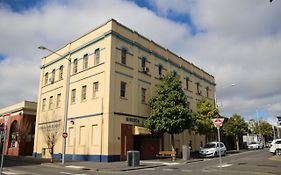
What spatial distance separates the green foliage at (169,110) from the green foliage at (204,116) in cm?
737

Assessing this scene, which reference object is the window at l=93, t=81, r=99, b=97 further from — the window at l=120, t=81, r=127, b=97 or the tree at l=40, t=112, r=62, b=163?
the tree at l=40, t=112, r=62, b=163

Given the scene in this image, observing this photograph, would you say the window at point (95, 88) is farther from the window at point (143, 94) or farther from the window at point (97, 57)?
the window at point (143, 94)

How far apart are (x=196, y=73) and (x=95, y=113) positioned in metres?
21.2

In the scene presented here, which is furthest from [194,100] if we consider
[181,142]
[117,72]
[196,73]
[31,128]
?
[31,128]

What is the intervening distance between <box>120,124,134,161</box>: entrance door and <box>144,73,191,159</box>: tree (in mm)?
1963

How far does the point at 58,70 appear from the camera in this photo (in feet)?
111

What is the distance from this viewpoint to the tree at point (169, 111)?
87.6 feet

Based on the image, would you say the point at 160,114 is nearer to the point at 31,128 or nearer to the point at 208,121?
the point at 208,121

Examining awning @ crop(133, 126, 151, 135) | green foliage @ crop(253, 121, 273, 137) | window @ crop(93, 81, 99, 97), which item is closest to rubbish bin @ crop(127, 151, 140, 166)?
awning @ crop(133, 126, 151, 135)

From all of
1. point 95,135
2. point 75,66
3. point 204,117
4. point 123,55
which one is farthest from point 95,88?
point 204,117

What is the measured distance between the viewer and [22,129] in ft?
122

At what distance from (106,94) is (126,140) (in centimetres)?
465

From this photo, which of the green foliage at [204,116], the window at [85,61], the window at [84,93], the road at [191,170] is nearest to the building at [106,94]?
the window at [85,61]

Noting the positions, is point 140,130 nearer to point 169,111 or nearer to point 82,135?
point 169,111
